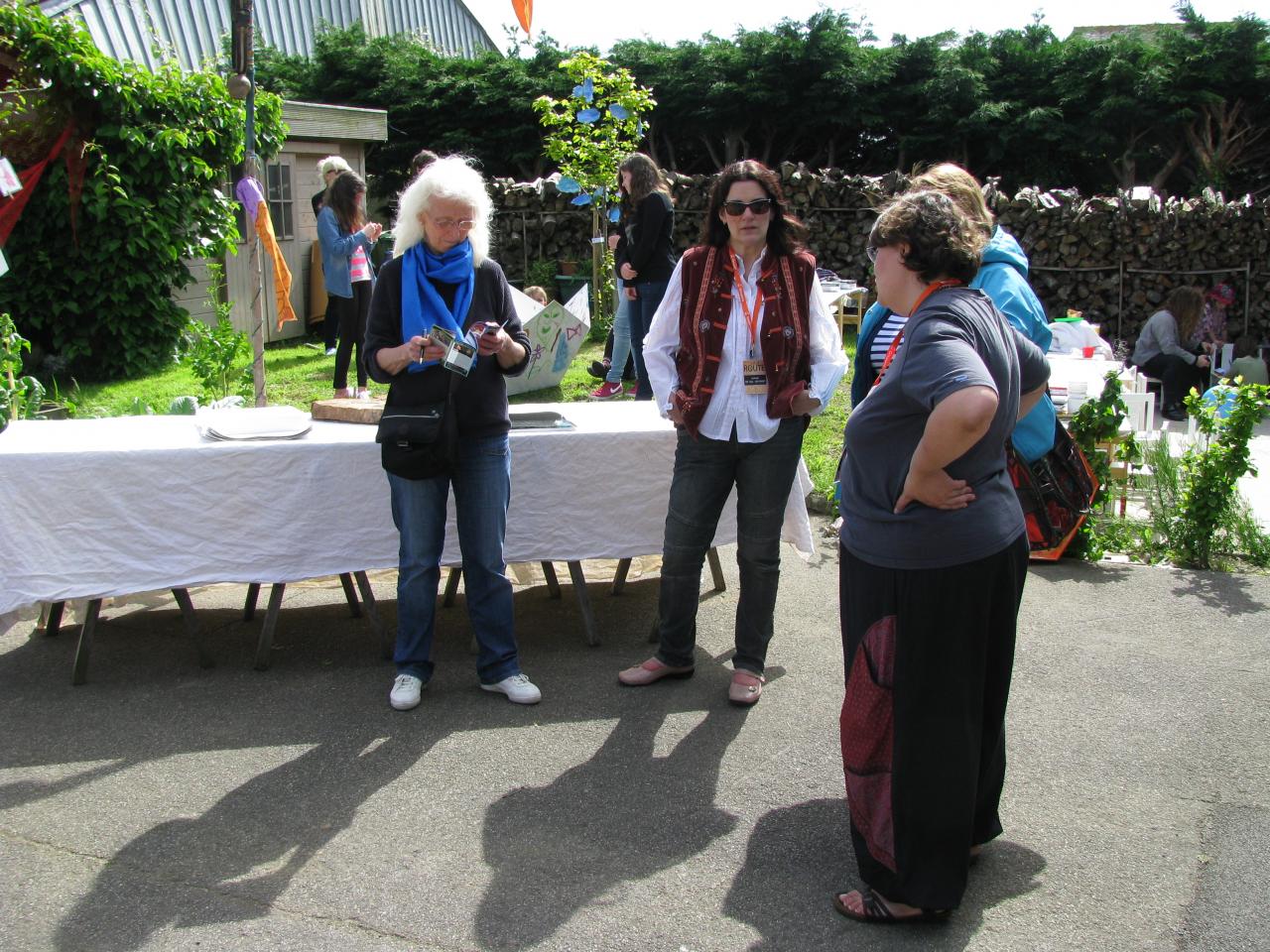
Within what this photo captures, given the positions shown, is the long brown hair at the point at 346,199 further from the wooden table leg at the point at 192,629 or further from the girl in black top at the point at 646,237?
the wooden table leg at the point at 192,629

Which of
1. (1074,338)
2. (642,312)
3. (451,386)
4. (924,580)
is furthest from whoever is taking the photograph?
(1074,338)

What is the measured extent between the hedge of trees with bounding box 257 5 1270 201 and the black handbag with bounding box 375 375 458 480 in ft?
52.2

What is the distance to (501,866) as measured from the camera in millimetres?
3090

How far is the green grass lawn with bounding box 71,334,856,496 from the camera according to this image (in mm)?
7691

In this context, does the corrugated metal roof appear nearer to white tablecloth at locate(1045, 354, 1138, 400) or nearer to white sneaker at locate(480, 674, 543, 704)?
white tablecloth at locate(1045, 354, 1138, 400)

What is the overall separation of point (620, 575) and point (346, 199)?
4.17 m

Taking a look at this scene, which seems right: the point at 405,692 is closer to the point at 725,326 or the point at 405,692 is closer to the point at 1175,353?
the point at 725,326

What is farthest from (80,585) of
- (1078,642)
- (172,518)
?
(1078,642)

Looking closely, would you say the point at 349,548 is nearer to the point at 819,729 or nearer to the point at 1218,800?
the point at 819,729

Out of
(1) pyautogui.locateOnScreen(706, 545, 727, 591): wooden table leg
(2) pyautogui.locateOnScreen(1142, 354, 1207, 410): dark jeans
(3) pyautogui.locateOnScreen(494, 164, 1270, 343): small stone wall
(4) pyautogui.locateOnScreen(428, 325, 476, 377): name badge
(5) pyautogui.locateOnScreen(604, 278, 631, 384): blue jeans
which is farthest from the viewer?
(3) pyautogui.locateOnScreen(494, 164, 1270, 343): small stone wall

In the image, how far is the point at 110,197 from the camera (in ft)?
31.1

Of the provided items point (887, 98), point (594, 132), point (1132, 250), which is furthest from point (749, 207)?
point (887, 98)

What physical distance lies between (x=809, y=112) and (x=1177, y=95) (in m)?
5.58

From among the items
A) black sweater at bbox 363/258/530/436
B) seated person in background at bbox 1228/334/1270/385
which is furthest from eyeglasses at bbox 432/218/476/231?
seated person in background at bbox 1228/334/1270/385
